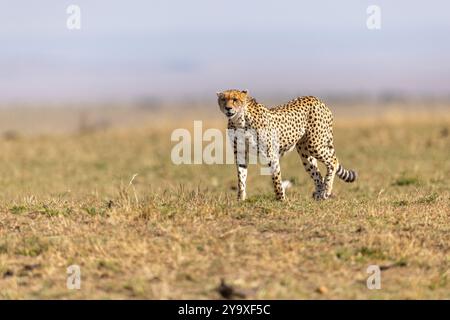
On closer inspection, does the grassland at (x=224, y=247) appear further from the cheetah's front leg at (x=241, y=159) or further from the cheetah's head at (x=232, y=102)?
the cheetah's head at (x=232, y=102)

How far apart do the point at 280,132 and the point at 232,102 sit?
0.74m

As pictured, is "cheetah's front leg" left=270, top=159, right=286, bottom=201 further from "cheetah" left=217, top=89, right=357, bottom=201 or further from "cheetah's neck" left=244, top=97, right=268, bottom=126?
"cheetah's neck" left=244, top=97, right=268, bottom=126

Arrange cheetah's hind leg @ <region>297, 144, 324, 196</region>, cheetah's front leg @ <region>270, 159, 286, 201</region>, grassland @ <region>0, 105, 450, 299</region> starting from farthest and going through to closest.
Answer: cheetah's hind leg @ <region>297, 144, 324, 196</region> → cheetah's front leg @ <region>270, 159, 286, 201</region> → grassland @ <region>0, 105, 450, 299</region>

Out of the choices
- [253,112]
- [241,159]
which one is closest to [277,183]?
[241,159]

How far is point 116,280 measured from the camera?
255 inches

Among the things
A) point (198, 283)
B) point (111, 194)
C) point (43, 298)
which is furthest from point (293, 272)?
point (111, 194)

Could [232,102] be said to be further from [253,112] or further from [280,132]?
[280,132]

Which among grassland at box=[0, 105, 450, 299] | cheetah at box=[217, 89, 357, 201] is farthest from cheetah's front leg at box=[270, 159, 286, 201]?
grassland at box=[0, 105, 450, 299]

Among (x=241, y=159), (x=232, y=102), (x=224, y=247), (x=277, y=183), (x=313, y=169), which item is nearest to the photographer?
(x=224, y=247)

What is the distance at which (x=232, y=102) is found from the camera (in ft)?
30.3

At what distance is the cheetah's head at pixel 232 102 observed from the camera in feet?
30.3

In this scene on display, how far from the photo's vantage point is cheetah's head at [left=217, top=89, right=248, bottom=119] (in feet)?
30.3

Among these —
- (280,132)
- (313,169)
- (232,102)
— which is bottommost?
(313,169)
